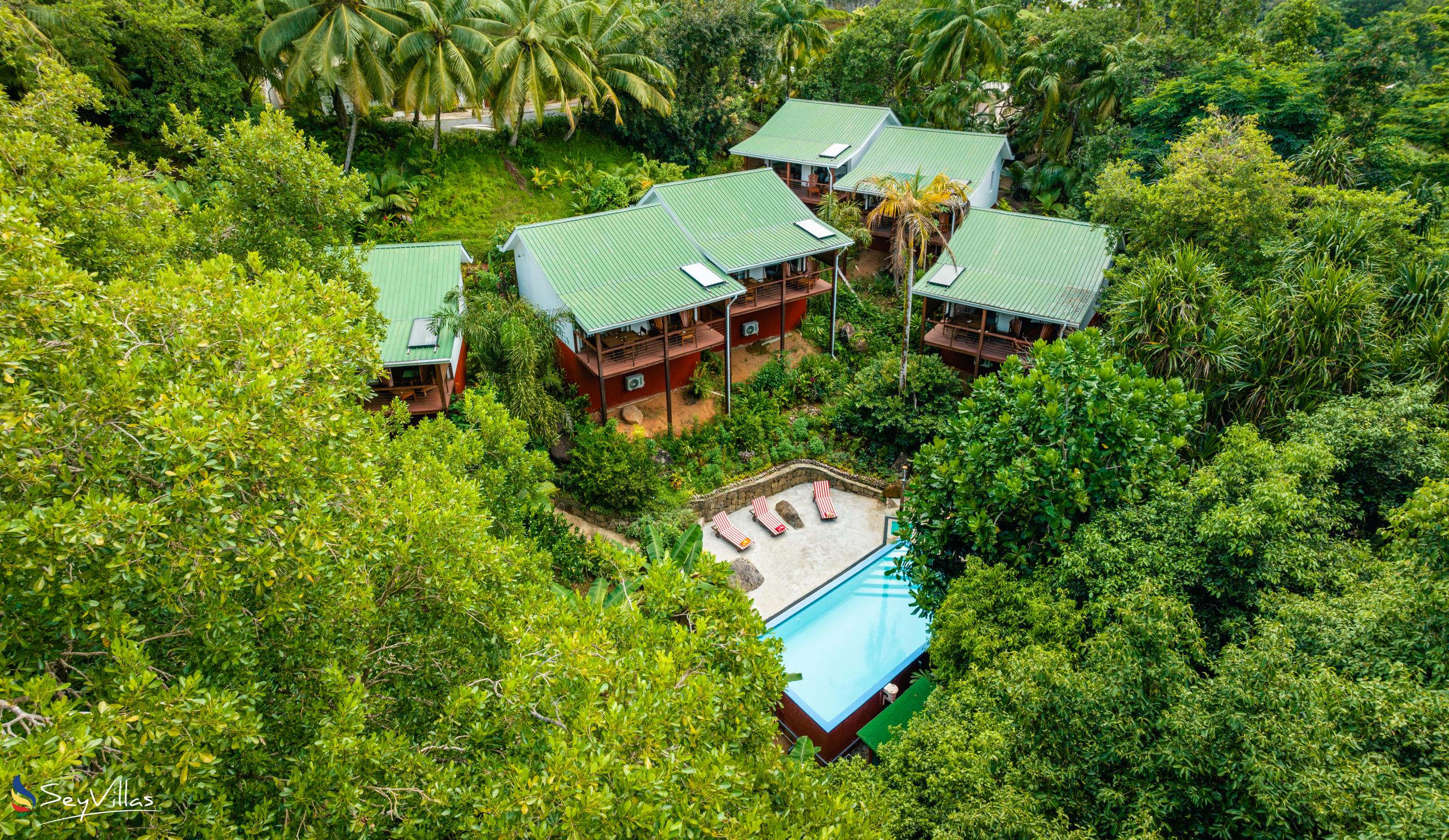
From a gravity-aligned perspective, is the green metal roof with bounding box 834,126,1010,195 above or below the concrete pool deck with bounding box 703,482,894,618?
above

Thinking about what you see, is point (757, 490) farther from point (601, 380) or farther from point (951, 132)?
point (951, 132)

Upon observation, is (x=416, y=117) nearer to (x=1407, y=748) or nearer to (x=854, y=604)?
(x=854, y=604)

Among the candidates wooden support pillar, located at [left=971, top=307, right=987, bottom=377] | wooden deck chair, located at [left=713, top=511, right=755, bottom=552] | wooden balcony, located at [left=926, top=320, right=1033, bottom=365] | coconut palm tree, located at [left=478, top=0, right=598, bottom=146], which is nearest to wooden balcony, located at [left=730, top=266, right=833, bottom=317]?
wooden balcony, located at [left=926, top=320, right=1033, bottom=365]

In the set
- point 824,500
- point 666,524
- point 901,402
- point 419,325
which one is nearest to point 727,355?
point 824,500

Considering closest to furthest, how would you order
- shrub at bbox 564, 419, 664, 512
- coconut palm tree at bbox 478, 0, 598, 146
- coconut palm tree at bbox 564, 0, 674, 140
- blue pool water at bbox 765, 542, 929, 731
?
blue pool water at bbox 765, 542, 929, 731, shrub at bbox 564, 419, 664, 512, coconut palm tree at bbox 478, 0, 598, 146, coconut palm tree at bbox 564, 0, 674, 140

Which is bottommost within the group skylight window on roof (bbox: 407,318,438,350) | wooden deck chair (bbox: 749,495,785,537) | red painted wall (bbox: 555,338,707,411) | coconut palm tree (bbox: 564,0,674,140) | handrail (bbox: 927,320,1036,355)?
wooden deck chair (bbox: 749,495,785,537)

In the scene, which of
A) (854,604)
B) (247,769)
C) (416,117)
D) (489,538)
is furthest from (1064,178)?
(247,769)

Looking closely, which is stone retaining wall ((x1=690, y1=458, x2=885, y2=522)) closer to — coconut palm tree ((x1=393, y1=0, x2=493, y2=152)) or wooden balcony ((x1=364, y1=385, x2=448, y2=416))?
wooden balcony ((x1=364, y1=385, x2=448, y2=416))
